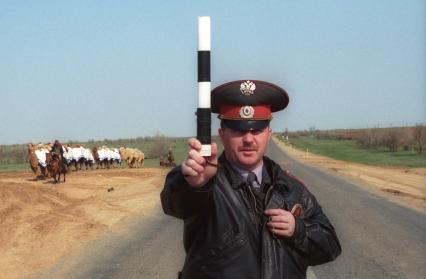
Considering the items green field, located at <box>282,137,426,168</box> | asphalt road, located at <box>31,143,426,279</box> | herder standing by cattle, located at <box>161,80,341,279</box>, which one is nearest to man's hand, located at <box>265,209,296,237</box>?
herder standing by cattle, located at <box>161,80,341,279</box>

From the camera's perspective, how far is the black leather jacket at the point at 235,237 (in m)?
2.68

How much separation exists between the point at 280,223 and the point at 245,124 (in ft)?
1.72

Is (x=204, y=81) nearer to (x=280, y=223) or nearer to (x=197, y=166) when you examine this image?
(x=197, y=166)

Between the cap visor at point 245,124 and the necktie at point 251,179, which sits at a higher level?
the cap visor at point 245,124

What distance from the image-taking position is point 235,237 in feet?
8.85

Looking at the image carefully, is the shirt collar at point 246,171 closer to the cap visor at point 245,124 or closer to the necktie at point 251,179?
the necktie at point 251,179

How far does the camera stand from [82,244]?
11062 millimetres

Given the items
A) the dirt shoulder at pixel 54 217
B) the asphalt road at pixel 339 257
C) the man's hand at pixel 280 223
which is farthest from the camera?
the dirt shoulder at pixel 54 217

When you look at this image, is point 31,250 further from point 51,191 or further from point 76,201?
point 51,191

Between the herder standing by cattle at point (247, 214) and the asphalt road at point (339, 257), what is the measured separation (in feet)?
18.1

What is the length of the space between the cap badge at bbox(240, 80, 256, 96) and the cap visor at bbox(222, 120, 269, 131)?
0.19m

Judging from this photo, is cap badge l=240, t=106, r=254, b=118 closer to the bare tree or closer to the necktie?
the necktie

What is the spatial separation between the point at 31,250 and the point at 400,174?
88.0ft

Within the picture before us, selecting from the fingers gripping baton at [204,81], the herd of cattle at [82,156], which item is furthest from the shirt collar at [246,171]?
the herd of cattle at [82,156]
